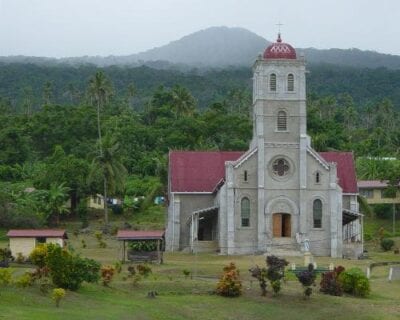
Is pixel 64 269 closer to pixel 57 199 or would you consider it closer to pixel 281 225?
pixel 281 225

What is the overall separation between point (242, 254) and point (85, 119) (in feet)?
169

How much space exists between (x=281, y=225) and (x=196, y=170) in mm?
7757

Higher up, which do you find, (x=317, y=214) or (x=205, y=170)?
(x=205, y=170)

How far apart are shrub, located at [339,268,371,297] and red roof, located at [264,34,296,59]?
79.2 ft

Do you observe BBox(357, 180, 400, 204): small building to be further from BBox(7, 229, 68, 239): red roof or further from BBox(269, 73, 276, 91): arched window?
BBox(7, 229, 68, 239): red roof

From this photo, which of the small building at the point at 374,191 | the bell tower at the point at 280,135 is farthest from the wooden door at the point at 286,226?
the small building at the point at 374,191

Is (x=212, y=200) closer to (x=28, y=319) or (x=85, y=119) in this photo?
(x=28, y=319)

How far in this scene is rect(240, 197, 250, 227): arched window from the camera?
188 ft

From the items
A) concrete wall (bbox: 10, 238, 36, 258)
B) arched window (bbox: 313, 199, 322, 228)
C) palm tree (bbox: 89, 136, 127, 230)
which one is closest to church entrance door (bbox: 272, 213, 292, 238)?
arched window (bbox: 313, 199, 322, 228)

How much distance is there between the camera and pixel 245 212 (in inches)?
2250

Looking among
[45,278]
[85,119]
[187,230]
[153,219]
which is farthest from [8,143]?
[45,278]

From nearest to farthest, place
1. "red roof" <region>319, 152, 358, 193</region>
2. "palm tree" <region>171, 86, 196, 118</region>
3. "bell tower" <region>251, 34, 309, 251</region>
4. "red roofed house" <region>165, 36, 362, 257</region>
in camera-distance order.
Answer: "red roofed house" <region>165, 36, 362, 257</region> → "bell tower" <region>251, 34, 309, 251</region> → "red roof" <region>319, 152, 358, 193</region> → "palm tree" <region>171, 86, 196, 118</region>

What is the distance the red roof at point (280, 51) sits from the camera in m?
58.3

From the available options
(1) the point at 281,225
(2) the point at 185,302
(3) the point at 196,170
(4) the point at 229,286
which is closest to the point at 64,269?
(2) the point at 185,302
